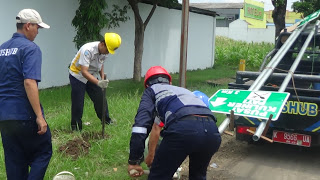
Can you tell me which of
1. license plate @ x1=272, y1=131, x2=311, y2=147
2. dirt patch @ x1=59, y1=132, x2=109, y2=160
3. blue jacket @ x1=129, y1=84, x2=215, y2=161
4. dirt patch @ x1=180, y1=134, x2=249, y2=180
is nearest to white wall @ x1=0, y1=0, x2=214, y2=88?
dirt patch @ x1=59, y1=132, x2=109, y2=160

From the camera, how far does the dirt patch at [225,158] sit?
17.6 feet

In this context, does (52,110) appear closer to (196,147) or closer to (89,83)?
(89,83)

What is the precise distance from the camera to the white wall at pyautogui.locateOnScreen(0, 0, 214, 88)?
10.9 metres

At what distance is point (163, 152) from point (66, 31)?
29.8ft

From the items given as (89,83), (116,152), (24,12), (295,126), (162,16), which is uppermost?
(162,16)

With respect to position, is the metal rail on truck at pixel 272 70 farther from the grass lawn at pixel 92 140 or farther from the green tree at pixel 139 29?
the green tree at pixel 139 29

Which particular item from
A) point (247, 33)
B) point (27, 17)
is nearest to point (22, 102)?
point (27, 17)

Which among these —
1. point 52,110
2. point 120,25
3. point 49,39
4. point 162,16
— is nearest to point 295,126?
point 52,110

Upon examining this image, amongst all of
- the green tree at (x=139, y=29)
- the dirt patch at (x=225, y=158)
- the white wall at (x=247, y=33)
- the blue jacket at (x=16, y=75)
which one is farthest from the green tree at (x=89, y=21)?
the white wall at (x=247, y=33)

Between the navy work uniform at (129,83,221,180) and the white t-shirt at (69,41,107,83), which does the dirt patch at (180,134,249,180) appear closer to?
the navy work uniform at (129,83,221,180)

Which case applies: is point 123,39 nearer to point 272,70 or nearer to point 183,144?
point 272,70

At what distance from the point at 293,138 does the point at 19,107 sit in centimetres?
382

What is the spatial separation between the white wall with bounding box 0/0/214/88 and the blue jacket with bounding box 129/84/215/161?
7.53 meters

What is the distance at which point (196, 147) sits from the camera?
3254 millimetres
